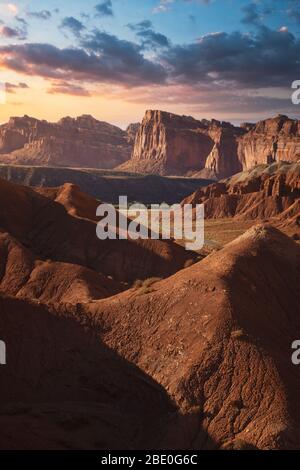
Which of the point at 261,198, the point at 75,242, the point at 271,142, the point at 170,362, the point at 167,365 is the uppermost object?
the point at 271,142

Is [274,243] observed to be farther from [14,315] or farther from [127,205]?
[127,205]

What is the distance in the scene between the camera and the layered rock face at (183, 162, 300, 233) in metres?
96.4

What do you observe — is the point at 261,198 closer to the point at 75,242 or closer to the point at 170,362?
the point at 75,242

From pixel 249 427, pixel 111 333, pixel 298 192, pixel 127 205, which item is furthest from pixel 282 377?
pixel 127 205

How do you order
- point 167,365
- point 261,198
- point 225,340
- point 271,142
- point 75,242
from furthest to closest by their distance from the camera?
1. point 271,142
2. point 261,198
3. point 75,242
4. point 167,365
5. point 225,340

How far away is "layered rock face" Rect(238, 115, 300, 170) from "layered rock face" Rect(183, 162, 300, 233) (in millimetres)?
33436

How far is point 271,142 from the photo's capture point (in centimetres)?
16512

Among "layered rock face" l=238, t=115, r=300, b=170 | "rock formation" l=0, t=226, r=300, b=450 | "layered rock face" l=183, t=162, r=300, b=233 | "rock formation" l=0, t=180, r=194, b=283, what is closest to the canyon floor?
"rock formation" l=0, t=226, r=300, b=450

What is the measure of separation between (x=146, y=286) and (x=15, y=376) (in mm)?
7812

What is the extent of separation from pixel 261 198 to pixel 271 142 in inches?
2632

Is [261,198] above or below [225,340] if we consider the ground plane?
above

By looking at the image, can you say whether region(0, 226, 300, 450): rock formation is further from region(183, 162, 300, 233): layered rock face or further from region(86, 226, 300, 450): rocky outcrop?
region(183, 162, 300, 233): layered rock face

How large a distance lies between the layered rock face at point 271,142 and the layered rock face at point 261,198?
33436 millimetres

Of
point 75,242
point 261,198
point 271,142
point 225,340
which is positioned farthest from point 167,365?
point 271,142
